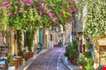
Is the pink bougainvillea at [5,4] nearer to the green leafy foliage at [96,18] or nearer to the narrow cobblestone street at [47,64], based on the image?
the green leafy foliage at [96,18]

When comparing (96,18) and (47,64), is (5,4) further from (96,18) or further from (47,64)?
(47,64)

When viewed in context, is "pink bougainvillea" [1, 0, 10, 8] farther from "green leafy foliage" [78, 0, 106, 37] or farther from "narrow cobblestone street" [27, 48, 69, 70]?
"narrow cobblestone street" [27, 48, 69, 70]

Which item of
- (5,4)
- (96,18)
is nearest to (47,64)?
(5,4)

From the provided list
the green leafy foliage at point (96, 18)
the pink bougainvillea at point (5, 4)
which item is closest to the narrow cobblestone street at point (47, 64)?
the pink bougainvillea at point (5, 4)

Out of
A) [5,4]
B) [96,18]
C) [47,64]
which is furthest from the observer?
[47,64]

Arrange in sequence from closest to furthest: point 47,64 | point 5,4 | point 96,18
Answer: point 96,18 < point 5,4 < point 47,64

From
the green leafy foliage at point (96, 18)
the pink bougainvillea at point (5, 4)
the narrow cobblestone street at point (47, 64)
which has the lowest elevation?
the narrow cobblestone street at point (47, 64)

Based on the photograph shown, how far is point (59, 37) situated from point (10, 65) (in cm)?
8744

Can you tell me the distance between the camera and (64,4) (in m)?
24.3

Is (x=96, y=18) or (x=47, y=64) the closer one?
(x=96, y=18)

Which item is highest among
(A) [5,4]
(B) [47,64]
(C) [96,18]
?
(A) [5,4]

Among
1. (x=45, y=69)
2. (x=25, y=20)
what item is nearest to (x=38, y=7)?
(x=25, y=20)

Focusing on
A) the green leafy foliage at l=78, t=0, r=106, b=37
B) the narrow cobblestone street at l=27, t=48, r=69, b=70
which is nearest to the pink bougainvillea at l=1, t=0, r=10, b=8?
the green leafy foliage at l=78, t=0, r=106, b=37

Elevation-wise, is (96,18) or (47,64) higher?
(96,18)
